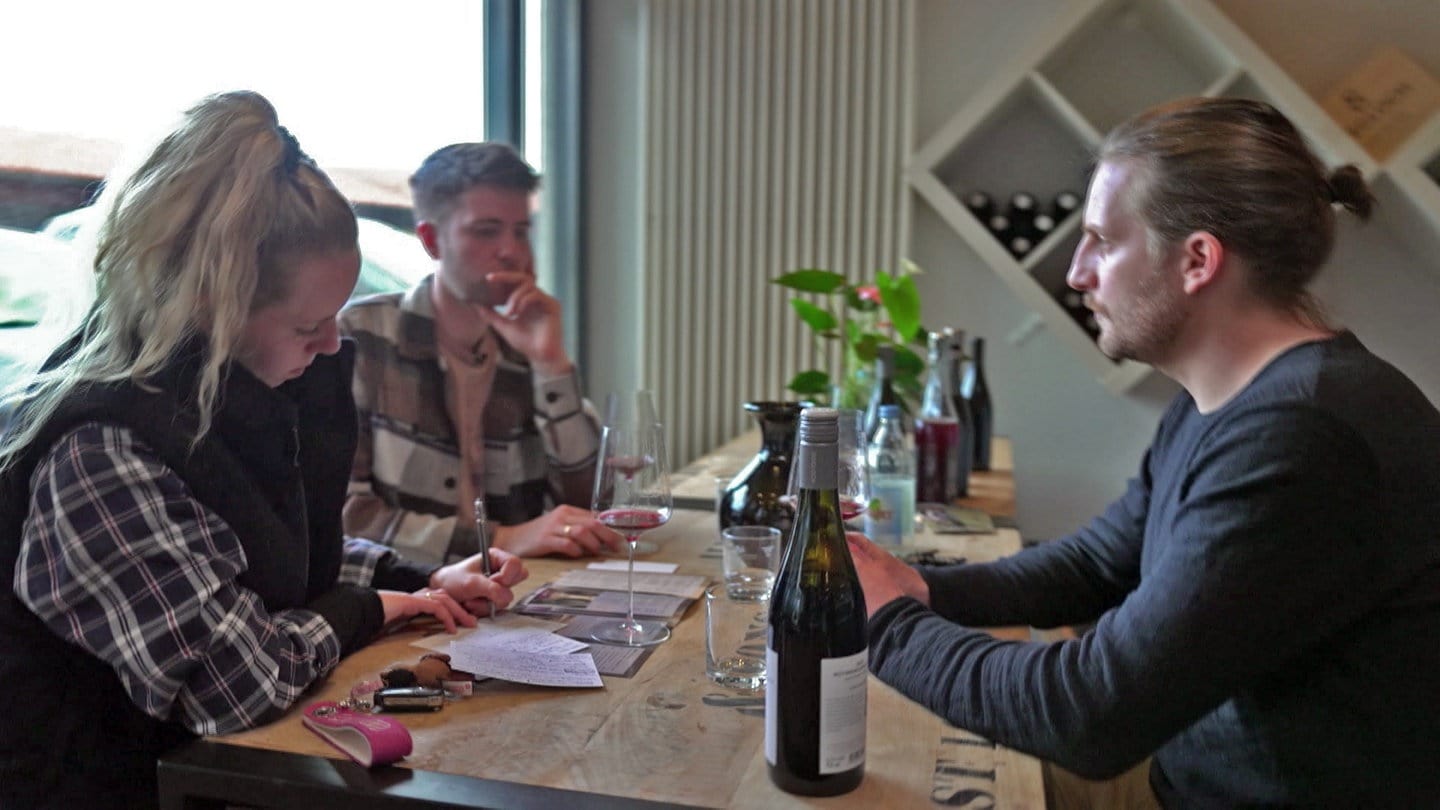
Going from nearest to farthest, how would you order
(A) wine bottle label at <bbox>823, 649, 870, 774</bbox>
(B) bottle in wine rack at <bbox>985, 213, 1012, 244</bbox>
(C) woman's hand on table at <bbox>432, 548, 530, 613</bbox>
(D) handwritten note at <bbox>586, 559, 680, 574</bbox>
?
(A) wine bottle label at <bbox>823, 649, 870, 774</bbox>
(C) woman's hand on table at <bbox>432, 548, 530, 613</bbox>
(D) handwritten note at <bbox>586, 559, 680, 574</bbox>
(B) bottle in wine rack at <bbox>985, 213, 1012, 244</bbox>

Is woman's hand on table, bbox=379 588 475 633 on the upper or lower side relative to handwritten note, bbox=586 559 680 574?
upper

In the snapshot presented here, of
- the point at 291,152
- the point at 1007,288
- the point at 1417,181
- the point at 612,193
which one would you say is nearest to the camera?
the point at 291,152

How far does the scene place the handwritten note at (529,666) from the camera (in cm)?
111

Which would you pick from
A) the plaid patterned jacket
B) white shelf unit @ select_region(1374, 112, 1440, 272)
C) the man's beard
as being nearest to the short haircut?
the plaid patterned jacket

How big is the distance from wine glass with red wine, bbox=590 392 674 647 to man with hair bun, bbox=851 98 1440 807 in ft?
0.95

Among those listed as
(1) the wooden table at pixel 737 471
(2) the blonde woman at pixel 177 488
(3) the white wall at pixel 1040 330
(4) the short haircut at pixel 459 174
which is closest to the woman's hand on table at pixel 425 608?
(2) the blonde woman at pixel 177 488

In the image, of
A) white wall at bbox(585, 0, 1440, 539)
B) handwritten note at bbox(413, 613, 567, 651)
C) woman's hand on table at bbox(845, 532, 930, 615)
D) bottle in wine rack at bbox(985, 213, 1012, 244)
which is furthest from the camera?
bottle in wine rack at bbox(985, 213, 1012, 244)

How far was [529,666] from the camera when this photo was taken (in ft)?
3.75

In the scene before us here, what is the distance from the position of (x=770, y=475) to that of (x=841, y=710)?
73 centimetres

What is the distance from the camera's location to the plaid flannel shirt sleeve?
3.21 ft

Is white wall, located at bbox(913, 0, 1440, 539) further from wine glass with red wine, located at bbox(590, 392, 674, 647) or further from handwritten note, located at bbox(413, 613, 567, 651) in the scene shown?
handwritten note, located at bbox(413, 613, 567, 651)

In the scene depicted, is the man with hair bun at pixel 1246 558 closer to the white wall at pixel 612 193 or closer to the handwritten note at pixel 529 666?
the handwritten note at pixel 529 666

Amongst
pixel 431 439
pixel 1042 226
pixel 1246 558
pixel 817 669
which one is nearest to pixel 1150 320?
pixel 1246 558

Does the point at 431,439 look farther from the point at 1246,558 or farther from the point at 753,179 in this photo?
the point at 753,179
